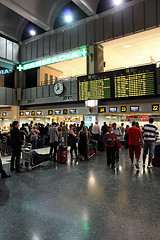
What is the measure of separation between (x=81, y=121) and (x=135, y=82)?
12.4 feet

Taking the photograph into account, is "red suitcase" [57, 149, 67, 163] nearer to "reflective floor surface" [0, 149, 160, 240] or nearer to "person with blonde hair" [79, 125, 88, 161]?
"person with blonde hair" [79, 125, 88, 161]

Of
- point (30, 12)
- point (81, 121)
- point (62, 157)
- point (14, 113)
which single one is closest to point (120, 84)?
point (81, 121)

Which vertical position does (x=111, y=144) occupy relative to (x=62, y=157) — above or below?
above

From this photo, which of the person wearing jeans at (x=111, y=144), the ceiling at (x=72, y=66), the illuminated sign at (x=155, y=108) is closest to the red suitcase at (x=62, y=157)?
the person wearing jeans at (x=111, y=144)

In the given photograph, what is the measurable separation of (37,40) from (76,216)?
1477cm

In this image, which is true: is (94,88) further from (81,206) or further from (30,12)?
(81,206)

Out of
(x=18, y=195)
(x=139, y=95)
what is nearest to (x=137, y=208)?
(x=18, y=195)

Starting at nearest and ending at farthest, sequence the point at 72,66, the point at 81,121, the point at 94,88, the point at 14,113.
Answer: the point at 81,121 < the point at 94,88 < the point at 14,113 < the point at 72,66

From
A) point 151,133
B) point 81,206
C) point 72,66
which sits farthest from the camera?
point 72,66

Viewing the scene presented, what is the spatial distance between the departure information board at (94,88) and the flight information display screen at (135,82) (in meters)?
0.55

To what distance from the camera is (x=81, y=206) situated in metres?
3.36

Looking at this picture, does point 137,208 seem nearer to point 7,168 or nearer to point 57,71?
point 7,168

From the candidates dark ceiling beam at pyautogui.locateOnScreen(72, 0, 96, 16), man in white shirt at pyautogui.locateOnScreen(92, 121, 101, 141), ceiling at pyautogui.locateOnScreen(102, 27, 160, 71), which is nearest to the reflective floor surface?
man in white shirt at pyautogui.locateOnScreen(92, 121, 101, 141)

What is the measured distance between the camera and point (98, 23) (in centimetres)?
1156
